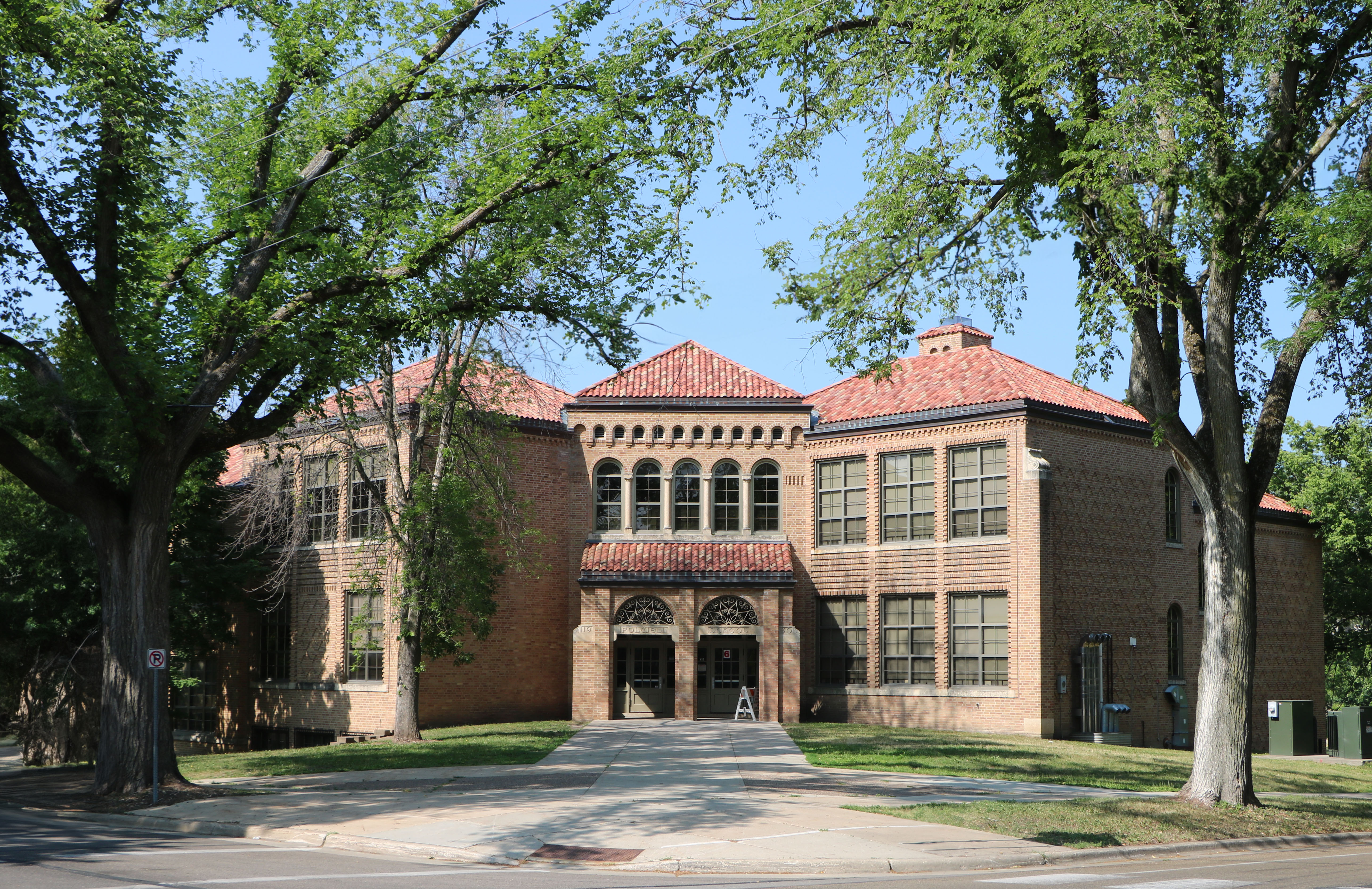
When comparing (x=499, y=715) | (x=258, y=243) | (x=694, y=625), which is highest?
(x=258, y=243)

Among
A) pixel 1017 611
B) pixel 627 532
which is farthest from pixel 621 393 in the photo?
pixel 1017 611

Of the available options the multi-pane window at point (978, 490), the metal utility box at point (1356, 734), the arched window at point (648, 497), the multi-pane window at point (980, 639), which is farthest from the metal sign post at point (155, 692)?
the metal utility box at point (1356, 734)

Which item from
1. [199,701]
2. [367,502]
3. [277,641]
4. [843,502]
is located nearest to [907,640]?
[843,502]

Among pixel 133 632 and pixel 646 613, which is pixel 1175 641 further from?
pixel 133 632

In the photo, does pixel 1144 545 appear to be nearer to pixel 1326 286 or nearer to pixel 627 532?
pixel 627 532

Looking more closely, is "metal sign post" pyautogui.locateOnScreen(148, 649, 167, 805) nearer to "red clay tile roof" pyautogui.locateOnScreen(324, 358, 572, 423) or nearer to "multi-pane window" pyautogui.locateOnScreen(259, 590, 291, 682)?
"red clay tile roof" pyautogui.locateOnScreen(324, 358, 572, 423)

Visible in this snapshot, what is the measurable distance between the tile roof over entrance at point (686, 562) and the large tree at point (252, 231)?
11611 mm

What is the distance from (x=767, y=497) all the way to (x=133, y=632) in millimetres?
17728

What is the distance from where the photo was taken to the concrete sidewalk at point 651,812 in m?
11.9

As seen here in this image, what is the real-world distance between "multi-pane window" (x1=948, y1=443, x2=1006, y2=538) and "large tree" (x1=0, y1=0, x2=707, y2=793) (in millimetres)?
13195

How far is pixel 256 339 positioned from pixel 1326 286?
1432 cm

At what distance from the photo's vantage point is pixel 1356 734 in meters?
28.0

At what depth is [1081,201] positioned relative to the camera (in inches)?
604

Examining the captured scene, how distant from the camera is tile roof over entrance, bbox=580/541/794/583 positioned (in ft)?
95.9
